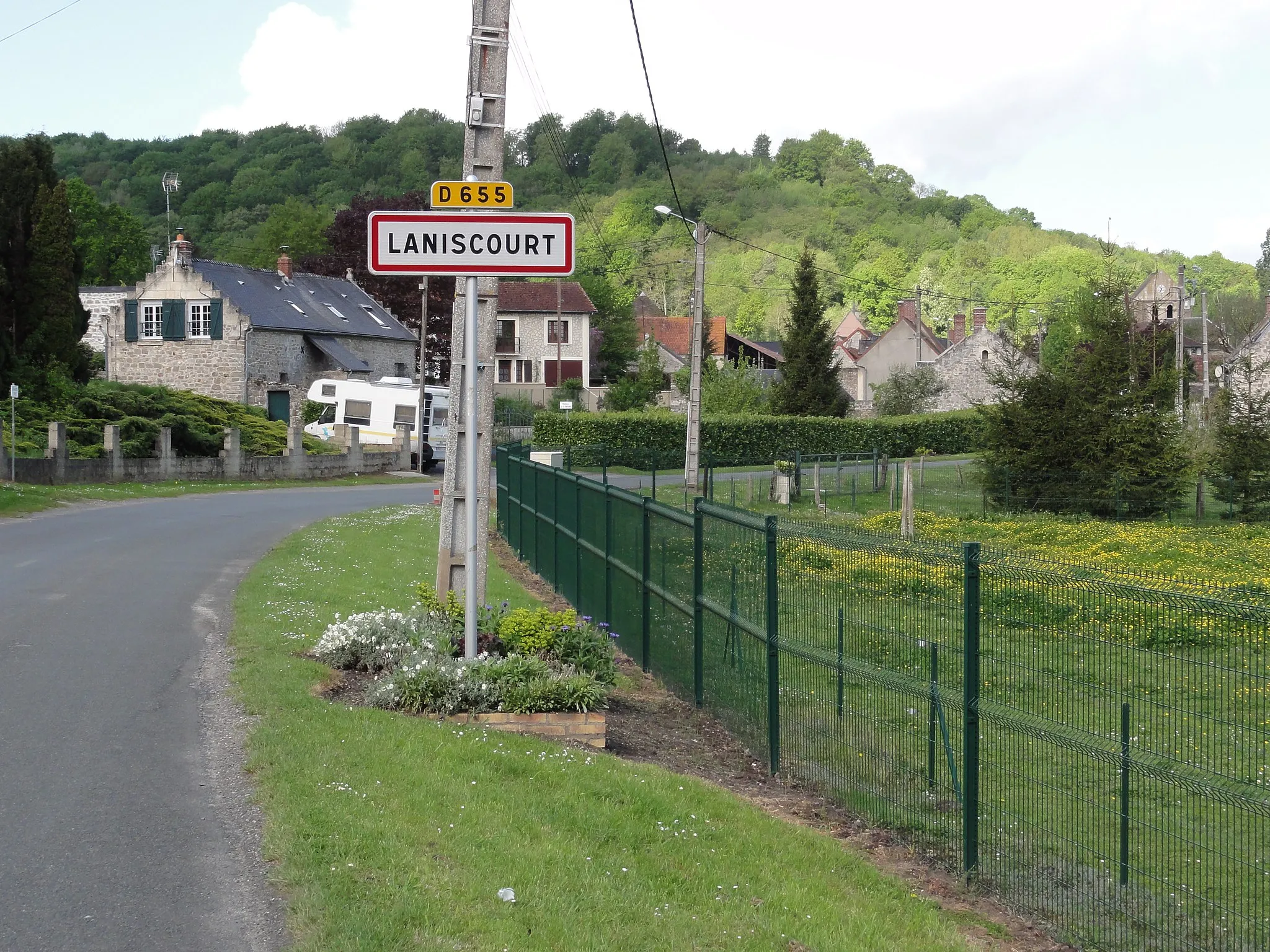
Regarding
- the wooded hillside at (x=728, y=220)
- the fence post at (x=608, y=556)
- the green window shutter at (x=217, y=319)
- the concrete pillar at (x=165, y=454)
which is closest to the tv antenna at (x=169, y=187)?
the wooded hillside at (x=728, y=220)

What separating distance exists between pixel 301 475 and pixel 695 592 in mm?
33215

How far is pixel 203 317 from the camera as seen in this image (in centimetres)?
5309

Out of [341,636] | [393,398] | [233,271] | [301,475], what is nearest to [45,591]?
[341,636]

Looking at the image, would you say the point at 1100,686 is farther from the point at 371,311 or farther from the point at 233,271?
the point at 371,311

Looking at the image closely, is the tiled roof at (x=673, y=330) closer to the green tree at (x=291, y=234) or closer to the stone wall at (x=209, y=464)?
the green tree at (x=291, y=234)

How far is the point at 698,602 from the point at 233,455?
102 feet

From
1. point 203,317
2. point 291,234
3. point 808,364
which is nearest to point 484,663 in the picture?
point 203,317

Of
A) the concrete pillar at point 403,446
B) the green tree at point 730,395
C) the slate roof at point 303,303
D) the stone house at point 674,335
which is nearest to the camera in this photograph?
the concrete pillar at point 403,446

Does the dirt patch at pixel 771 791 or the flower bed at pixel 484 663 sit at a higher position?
the flower bed at pixel 484 663

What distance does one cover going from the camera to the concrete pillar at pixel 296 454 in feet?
137

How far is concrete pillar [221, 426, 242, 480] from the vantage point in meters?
39.0

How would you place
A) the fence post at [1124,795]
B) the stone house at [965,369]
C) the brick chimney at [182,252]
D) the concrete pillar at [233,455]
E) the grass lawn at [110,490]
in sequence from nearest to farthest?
the fence post at [1124,795], the grass lawn at [110,490], the concrete pillar at [233,455], the brick chimney at [182,252], the stone house at [965,369]

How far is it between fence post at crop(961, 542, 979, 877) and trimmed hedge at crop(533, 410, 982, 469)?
3446 centimetres

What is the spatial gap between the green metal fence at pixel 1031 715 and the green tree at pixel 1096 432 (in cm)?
2656
